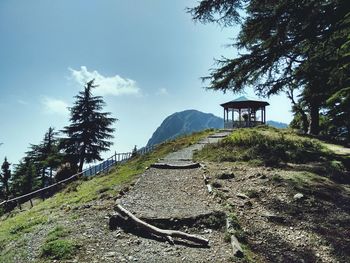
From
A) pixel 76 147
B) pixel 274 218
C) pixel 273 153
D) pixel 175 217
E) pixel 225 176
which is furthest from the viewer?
pixel 76 147

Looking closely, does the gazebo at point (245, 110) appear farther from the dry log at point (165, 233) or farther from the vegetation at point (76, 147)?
the dry log at point (165, 233)

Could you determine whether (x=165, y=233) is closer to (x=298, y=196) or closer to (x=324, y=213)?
(x=324, y=213)

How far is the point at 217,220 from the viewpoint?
8.29 metres

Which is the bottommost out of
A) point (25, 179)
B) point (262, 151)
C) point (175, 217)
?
point (25, 179)

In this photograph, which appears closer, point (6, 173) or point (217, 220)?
point (217, 220)

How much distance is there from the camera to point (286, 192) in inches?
420

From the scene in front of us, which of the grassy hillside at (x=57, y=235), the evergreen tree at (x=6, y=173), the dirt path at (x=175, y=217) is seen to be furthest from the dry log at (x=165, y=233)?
the evergreen tree at (x=6, y=173)

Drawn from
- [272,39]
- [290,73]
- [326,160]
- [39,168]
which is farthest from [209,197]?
[39,168]

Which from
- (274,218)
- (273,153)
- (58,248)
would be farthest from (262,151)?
(58,248)

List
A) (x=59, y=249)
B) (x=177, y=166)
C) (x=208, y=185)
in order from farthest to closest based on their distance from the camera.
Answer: (x=177, y=166)
(x=208, y=185)
(x=59, y=249)

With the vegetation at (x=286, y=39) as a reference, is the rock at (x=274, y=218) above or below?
below

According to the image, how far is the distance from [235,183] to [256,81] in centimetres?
482

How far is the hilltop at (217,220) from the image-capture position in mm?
6910

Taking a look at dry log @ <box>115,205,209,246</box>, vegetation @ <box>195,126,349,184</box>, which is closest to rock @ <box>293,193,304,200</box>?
vegetation @ <box>195,126,349,184</box>
